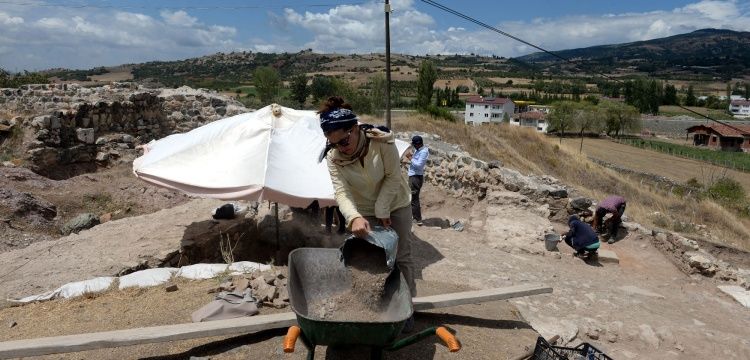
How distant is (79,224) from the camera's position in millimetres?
8000

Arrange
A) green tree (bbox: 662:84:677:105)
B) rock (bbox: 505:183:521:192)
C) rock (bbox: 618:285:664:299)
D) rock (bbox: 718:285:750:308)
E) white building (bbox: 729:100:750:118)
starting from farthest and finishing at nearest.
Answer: green tree (bbox: 662:84:677:105) < white building (bbox: 729:100:750:118) < rock (bbox: 505:183:521:192) < rock (bbox: 718:285:750:308) < rock (bbox: 618:285:664:299)

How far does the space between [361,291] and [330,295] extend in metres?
0.34

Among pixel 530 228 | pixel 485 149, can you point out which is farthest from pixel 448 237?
pixel 485 149

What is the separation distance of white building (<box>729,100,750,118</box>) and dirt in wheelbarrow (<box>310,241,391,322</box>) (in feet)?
399

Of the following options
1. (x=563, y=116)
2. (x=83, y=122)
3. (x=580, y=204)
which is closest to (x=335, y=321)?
(x=580, y=204)

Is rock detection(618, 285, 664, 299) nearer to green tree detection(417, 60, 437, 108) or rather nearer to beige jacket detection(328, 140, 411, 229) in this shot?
beige jacket detection(328, 140, 411, 229)

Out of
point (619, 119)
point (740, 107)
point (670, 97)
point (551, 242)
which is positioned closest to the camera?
point (551, 242)

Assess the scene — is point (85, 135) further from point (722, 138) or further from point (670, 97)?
point (670, 97)

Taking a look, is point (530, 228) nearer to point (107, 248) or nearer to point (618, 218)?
point (618, 218)

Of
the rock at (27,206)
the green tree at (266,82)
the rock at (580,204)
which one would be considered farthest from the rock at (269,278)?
the green tree at (266,82)

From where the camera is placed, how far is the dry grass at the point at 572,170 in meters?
13.2

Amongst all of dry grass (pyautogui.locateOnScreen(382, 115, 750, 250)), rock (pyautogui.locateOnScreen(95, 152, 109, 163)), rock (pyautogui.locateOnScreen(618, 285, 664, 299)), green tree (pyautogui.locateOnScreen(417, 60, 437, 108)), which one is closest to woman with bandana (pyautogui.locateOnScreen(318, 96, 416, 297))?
rock (pyautogui.locateOnScreen(618, 285, 664, 299))

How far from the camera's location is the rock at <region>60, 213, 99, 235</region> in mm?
7977

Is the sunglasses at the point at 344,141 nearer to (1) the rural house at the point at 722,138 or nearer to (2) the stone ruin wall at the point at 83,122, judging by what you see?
(2) the stone ruin wall at the point at 83,122
